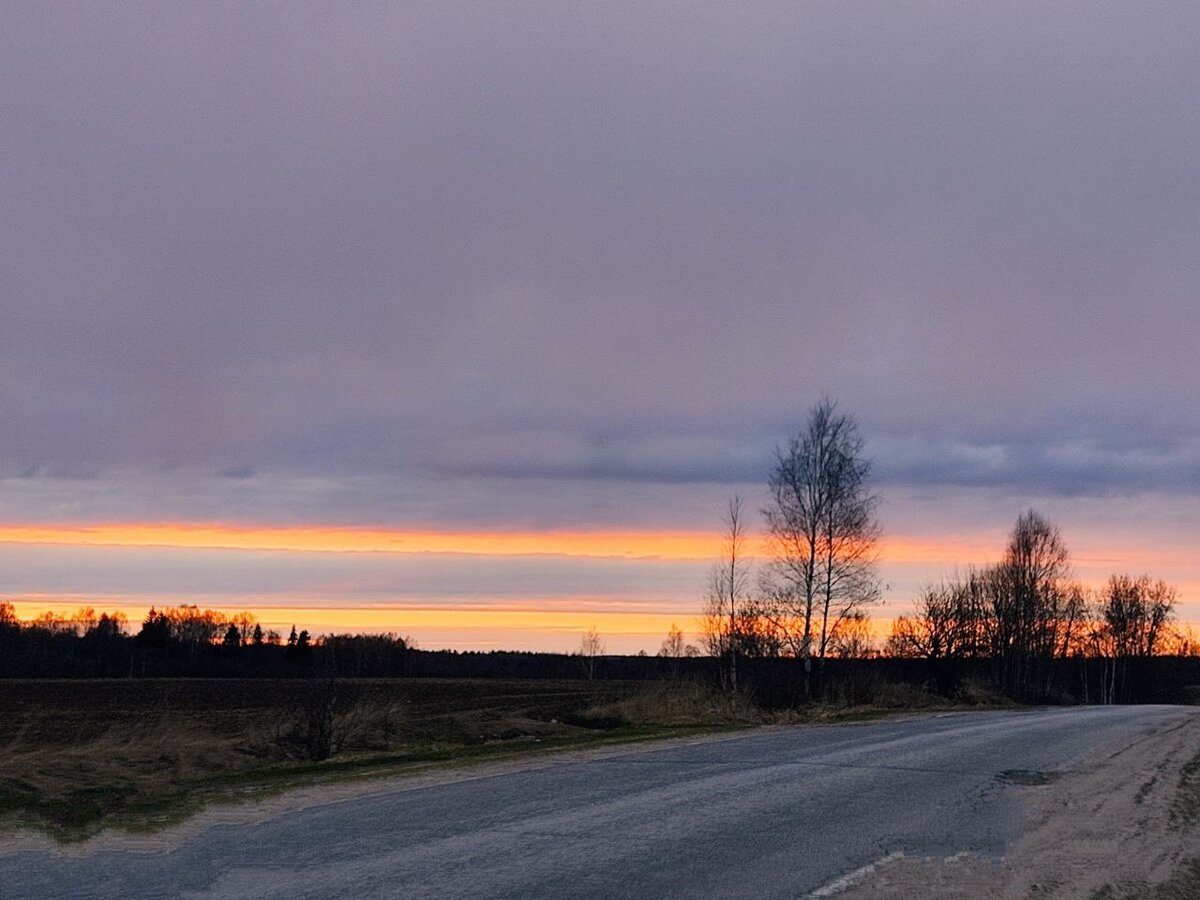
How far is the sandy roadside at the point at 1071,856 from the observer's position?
8.98 meters

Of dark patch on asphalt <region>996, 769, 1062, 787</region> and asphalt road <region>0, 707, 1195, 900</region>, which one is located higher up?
dark patch on asphalt <region>996, 769, 1062, 787</region>

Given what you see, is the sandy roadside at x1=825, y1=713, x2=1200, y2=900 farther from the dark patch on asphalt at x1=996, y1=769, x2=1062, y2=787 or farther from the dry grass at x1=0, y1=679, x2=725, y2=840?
the dry grass at x1=0, y1=679, x2=725, y2=840

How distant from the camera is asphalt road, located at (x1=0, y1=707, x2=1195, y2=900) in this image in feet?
28.0

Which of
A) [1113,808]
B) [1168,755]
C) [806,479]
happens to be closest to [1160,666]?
[806,479]

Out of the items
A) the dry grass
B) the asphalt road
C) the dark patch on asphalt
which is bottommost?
the dry grass

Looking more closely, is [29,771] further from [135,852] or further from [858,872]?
[858,872]

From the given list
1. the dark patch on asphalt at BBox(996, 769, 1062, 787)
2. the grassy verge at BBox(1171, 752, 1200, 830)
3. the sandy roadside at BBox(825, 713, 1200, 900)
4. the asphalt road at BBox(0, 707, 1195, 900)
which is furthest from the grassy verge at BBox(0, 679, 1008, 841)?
the grassy verge at BBox(1171, 752, 1200, 830)

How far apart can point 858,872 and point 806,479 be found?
3433 cm

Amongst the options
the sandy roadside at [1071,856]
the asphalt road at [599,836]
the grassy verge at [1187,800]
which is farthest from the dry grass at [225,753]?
the grassy verge at [1187,800]

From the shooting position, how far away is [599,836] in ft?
34.4

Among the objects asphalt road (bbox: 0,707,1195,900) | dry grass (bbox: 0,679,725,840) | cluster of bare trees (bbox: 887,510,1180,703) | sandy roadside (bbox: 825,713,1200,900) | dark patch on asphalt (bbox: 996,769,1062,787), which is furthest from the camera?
cluster of bare trees (bbox: 887,510,1180,703)

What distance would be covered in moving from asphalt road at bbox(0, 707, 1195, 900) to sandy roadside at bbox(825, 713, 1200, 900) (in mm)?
360

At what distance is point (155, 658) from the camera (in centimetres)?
14312

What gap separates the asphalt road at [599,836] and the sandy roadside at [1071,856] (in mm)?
360
